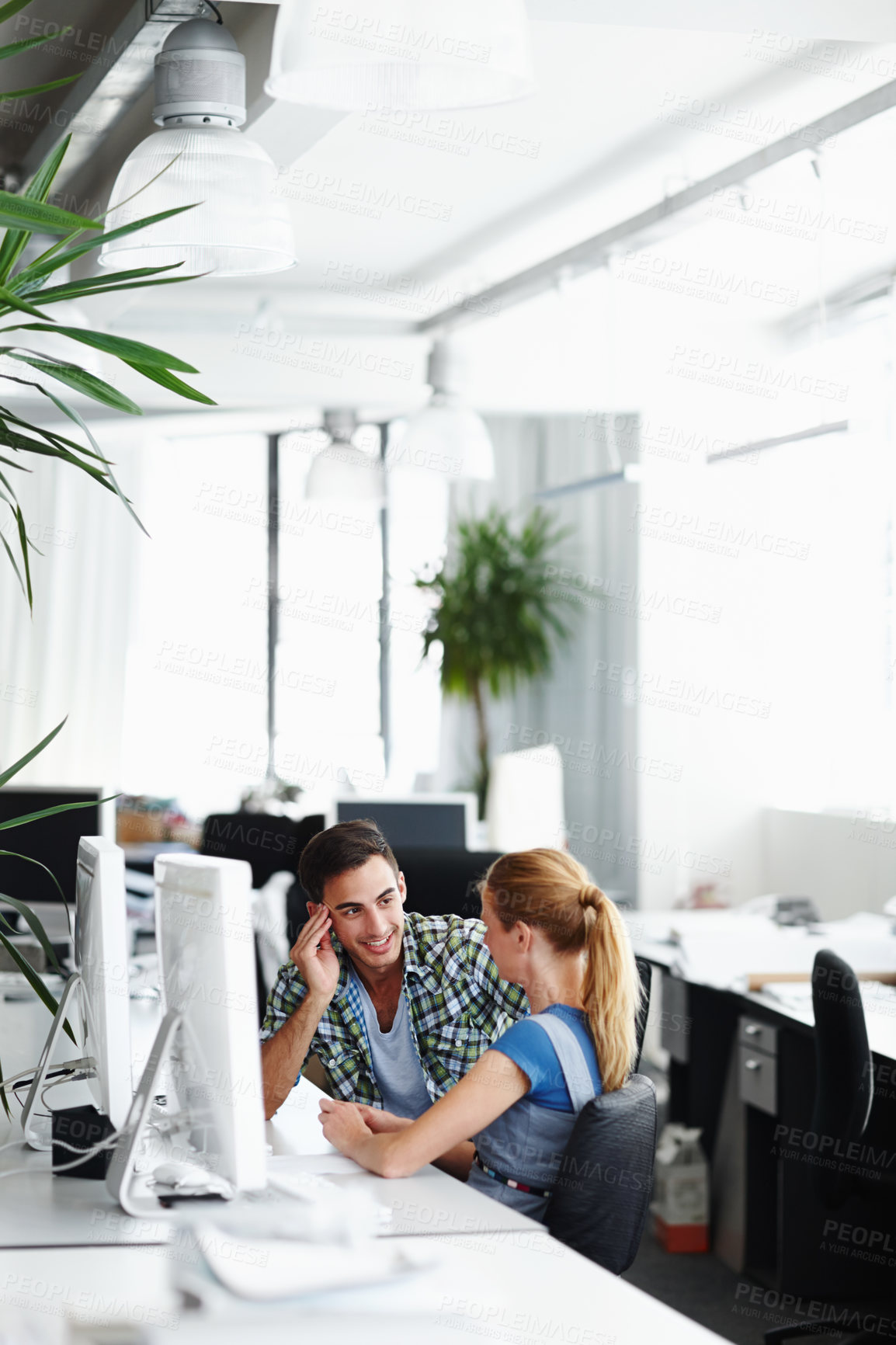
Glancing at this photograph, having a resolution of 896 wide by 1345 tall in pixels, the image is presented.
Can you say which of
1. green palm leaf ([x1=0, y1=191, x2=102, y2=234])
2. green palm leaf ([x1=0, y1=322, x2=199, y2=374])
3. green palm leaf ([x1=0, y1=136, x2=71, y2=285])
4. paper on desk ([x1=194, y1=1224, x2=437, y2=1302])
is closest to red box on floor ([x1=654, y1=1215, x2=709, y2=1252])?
paper on desk ([x1=194, y1=1224, x2=437, y2=1302])

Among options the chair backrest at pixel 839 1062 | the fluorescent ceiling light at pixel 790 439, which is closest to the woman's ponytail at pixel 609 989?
the chair backrest at pixel 839 1062

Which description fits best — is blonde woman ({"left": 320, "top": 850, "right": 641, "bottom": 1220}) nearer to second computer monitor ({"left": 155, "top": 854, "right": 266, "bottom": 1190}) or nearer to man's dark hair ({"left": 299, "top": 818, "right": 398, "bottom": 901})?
man's dark hair ({"left": 299, "top": 818, "right": 398, "bottom": 901})

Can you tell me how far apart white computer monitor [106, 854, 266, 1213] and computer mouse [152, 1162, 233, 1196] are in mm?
18

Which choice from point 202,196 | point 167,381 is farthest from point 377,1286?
point 202,196

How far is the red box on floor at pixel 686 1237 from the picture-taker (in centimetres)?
405

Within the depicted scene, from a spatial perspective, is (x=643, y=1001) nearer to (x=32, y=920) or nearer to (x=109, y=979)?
(x=109, y=979)

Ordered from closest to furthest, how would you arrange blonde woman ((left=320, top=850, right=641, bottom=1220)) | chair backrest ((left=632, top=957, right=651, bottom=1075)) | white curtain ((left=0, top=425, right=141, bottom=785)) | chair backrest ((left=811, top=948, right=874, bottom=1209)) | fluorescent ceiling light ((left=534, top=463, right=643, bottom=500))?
blonde woman ((left=320, top=850, right=641, bottom=1220))
chair backrest ((left=632, top=957, right=651, bottom=1075))
chair backrest ((left=811, top=948, right=874, bottom=1209))
fluorescent ceiling light ((left=534, top=463, right=643, bottom=500))
white curtain ((left=0, top=425, right=141, bottom=785))

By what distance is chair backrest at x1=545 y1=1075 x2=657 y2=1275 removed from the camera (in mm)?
2035

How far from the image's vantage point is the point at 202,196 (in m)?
2.30

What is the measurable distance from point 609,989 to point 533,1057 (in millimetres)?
175

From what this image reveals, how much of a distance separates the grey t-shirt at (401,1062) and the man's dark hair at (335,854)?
Result: 257 millimetres

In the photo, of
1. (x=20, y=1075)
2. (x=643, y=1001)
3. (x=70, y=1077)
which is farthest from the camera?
(x=643, y=1001)

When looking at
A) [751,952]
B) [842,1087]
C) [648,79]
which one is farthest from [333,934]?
[648,79]

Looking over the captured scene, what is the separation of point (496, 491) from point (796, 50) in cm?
377
